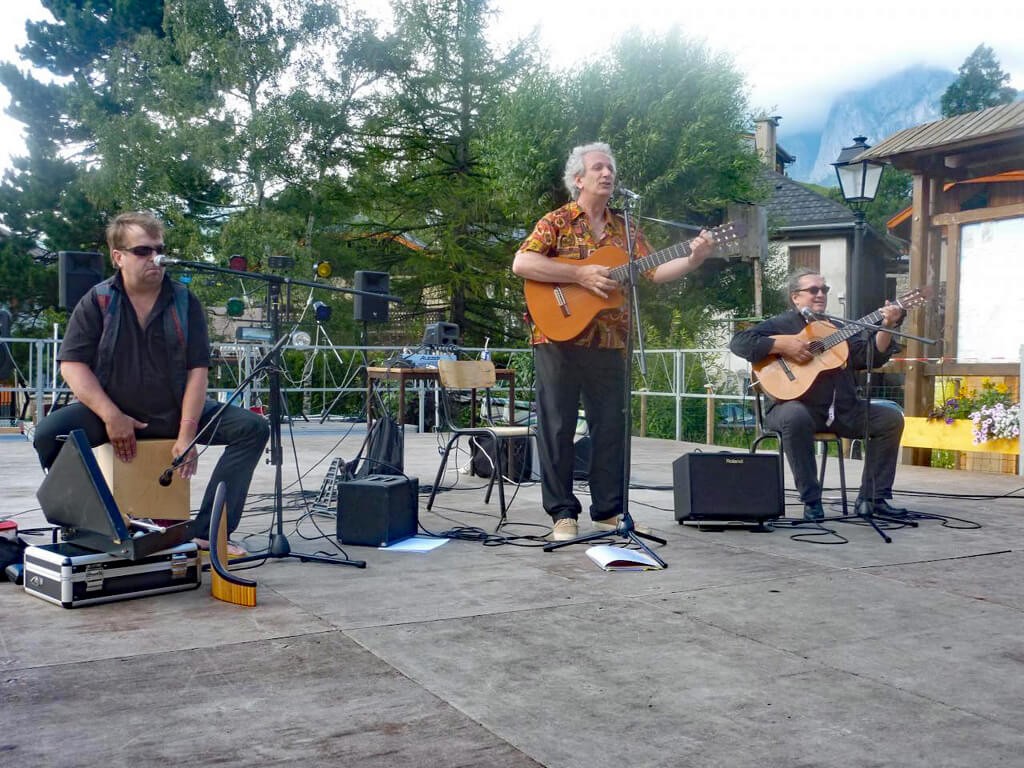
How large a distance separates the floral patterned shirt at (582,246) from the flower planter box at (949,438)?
13.0 ft

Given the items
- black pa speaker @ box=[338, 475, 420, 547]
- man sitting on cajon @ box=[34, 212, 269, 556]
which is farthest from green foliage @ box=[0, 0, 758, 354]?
man sitting on cajon @ box=[34, 212, 269, 556]

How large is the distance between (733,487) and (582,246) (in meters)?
1.30

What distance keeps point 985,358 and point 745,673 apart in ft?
20.4

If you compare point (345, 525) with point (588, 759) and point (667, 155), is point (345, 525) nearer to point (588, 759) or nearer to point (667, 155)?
point (588, 759)

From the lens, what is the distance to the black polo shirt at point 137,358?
11.5 feet

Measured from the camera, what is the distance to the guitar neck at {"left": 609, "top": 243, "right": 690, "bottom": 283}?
3.96m

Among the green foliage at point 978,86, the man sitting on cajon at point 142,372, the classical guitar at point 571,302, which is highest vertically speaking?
the green foliage at point 978,86

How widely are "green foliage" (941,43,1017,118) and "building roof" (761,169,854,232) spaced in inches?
770

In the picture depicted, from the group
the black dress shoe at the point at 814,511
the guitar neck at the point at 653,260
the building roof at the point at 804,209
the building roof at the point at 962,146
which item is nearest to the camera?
the guitar neck at the point at 653,260

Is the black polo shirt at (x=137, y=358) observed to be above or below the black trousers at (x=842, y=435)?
above

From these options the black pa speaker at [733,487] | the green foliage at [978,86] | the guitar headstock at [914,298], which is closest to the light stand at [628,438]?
the black pa speaker at [733,487]

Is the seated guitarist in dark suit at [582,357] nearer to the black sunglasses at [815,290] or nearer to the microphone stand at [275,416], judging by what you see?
the microphone stand at [275,416]

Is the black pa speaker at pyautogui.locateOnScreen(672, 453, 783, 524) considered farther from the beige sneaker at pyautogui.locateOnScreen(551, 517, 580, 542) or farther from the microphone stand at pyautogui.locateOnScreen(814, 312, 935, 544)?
the beige sneaker at pyautogui.locateOnScreen(551, 517, 580, 542)

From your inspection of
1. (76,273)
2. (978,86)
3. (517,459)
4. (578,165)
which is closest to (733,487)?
(578,165)
